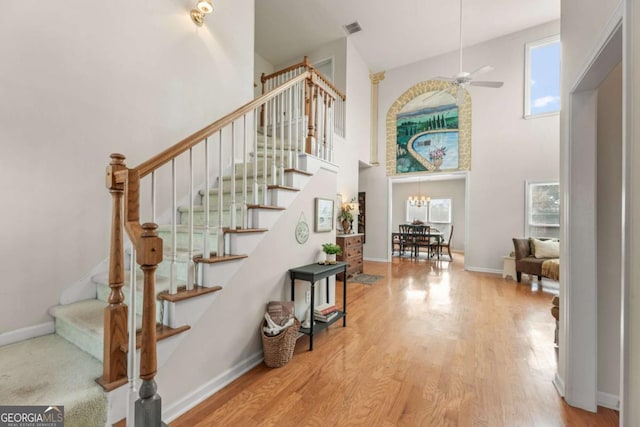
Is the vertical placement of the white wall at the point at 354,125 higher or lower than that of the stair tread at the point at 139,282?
higher

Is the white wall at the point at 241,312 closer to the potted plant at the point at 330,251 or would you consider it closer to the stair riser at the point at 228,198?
the potted plant at the point at 330,251

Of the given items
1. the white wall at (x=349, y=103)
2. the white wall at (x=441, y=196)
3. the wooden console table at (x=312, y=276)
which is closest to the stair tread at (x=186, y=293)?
the wooden console table at (x=312, y=276)

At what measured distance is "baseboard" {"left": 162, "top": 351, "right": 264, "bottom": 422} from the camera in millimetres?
1668

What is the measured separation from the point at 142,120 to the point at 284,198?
5.05 ft

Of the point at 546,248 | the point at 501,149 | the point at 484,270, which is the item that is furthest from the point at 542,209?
the point at 484,270

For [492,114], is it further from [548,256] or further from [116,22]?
[116,22]

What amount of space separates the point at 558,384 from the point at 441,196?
8.70m

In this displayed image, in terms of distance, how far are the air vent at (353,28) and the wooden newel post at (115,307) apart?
607 cm

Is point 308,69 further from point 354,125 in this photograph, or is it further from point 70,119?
point 354,125

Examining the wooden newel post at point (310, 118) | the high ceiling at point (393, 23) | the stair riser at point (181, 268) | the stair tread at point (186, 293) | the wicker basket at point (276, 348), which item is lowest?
the wicker basket at point (276, 348)

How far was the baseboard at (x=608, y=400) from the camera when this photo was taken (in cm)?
175

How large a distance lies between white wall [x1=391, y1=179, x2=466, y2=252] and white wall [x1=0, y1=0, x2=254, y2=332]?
355 inches

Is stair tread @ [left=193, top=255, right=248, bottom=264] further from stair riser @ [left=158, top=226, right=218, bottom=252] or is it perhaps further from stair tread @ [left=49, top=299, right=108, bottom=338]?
stair tread @ [left=49, top=299, right=108, bottom=338]

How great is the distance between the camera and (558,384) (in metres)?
1.96
